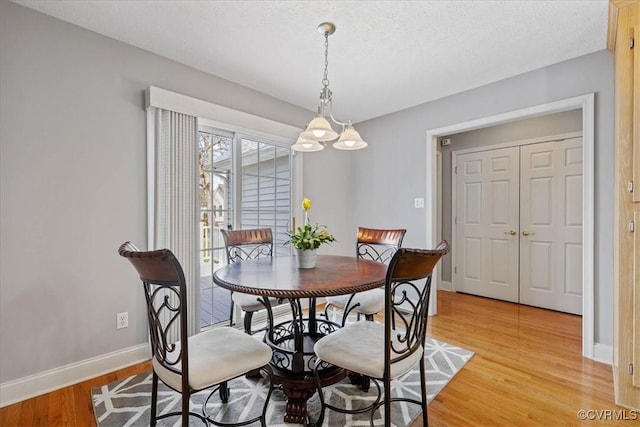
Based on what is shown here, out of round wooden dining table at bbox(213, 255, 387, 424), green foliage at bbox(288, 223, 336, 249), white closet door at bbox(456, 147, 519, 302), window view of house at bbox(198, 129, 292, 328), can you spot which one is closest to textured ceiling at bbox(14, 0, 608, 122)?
window view of house at bbox(198, 129, 292, 328)

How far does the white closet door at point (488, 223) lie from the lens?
157 inches

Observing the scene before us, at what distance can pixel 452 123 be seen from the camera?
10.9ft

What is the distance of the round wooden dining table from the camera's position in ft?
4.84

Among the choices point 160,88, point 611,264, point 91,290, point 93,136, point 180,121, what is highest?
point 160,88

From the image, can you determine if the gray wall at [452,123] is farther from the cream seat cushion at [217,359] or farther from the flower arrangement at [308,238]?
the cream seat cushion at [217,359]

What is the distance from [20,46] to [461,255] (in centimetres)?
503

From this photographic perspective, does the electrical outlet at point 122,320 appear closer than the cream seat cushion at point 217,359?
No

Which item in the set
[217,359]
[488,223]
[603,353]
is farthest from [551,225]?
[217,359]

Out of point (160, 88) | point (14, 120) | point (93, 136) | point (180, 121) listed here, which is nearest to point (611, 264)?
point (180, 121)

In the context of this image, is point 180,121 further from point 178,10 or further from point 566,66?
point 566,66

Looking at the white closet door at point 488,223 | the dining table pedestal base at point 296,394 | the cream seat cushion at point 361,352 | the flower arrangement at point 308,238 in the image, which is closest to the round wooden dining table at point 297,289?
the dining table pedestal base at point 296,394

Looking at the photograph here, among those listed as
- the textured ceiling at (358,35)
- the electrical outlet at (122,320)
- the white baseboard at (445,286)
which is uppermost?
the textured ceiling at (358,35)

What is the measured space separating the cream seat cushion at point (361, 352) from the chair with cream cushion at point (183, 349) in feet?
1.05

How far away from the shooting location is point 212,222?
9.67 ft
